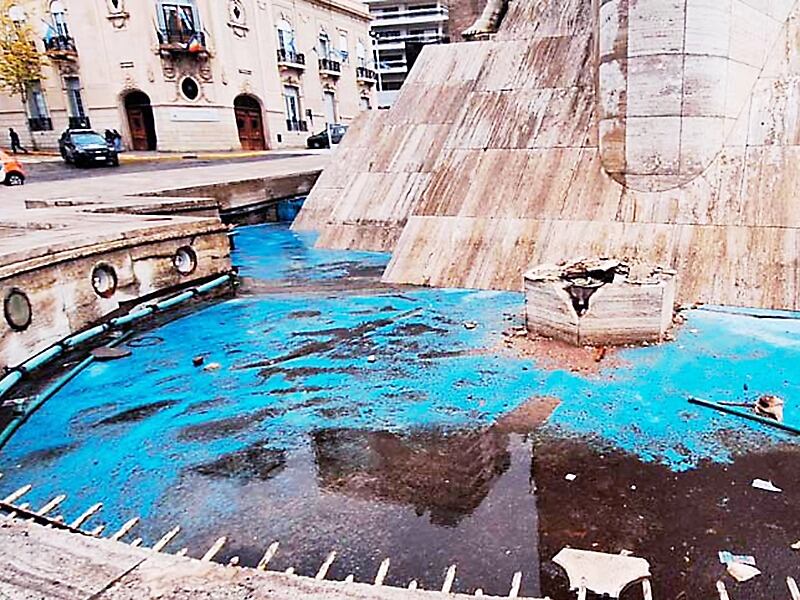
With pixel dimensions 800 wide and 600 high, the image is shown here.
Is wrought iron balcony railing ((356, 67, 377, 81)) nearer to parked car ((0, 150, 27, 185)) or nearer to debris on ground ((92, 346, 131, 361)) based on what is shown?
parked car ((0, 150, 27, 185))

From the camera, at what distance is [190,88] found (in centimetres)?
3059

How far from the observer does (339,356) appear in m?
6.18

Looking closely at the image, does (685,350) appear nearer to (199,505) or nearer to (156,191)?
(199,505)

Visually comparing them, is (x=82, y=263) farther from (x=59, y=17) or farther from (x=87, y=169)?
(x=59, y=17)

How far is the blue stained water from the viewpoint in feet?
13.5

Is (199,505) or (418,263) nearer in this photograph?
(199,505)

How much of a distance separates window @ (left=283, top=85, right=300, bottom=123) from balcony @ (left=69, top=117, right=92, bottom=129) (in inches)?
413

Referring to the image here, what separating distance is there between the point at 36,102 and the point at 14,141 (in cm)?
233

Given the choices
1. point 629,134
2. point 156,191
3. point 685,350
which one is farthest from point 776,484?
point 156,191

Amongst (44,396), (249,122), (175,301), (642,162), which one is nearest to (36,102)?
(249,122)

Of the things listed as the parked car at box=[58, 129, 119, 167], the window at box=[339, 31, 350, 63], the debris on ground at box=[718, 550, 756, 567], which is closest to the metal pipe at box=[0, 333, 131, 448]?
the debris on ground at box=[718, 550, 756, 567]

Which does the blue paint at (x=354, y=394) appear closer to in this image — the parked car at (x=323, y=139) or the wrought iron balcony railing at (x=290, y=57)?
the parked car at (x=323, y=139)

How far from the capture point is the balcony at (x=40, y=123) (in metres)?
31.1

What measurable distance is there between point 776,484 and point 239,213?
12.6m
